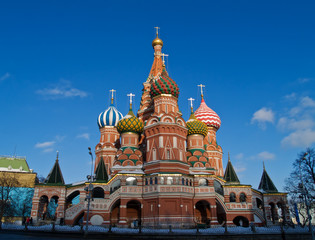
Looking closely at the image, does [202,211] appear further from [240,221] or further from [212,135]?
[212,135]

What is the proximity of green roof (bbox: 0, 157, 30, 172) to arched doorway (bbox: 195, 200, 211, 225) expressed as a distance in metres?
27.7

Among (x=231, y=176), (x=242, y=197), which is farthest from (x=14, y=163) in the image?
(x=242, y=197)

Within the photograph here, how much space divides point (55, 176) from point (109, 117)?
12567 mm

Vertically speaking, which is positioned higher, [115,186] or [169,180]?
[169,180]

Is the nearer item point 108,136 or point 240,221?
point 240,221

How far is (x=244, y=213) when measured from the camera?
30.0 meters

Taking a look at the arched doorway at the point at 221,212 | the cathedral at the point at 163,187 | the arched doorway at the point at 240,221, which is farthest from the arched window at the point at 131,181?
the arched doorway at the point at 240,221

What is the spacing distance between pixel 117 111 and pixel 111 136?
4.42 meters

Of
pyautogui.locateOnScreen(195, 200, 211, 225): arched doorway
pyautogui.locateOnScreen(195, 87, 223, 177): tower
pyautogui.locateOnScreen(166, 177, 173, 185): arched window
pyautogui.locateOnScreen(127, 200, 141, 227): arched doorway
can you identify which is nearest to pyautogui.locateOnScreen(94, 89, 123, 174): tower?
pyautogui.locateOnScreen(127, 200, 141, 227): arched doorway

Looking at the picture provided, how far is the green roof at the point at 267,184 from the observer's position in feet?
116

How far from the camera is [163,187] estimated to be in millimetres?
27359

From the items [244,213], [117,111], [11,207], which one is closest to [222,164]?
[244,213]

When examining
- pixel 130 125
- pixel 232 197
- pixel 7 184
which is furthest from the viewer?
pixel 7 184

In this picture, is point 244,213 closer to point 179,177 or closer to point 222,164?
point 179,177
